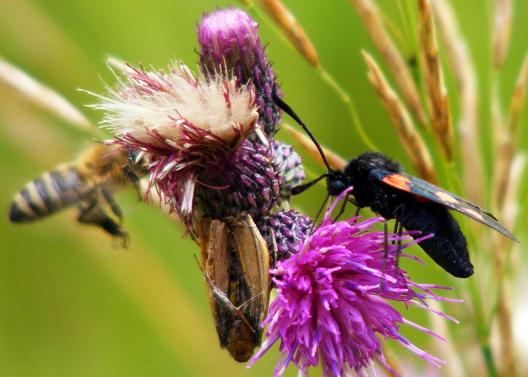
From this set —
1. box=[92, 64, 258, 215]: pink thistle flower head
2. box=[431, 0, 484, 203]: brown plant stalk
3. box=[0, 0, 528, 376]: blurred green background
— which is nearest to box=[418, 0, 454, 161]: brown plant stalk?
box=[431, 0, 484, 203]: brown plant stalk

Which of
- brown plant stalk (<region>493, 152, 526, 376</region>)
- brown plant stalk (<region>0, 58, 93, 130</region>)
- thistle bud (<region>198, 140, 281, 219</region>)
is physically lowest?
brown plant stalk (<region>493, 152, 526, 376</region>)

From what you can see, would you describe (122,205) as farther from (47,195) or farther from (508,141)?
(508,141)

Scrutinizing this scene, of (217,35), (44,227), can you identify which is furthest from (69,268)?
(217,35)

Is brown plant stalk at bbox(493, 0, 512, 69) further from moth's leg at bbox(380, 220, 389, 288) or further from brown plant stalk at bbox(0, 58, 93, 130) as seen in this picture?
brown plant stalk at bbox(0, 58, 93, 130)

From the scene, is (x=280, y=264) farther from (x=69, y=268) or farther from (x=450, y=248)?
(x=69, y=268)

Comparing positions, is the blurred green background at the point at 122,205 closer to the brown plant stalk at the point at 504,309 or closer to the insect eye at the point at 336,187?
the brown plant stalk at the point at 504,309

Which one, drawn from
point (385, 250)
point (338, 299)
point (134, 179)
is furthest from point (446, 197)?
point (134, 179)
